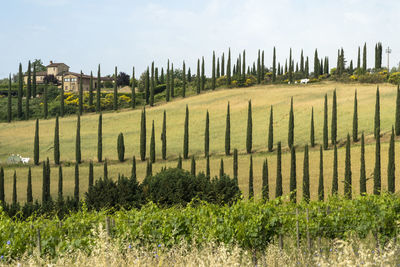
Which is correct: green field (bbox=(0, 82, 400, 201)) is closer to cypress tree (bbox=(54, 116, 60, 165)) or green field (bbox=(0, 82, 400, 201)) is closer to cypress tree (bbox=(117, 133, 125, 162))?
cypress tree (bbox=(117, 133, 125, 162))

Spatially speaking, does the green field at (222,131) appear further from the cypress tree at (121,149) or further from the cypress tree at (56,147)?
the cypress tree at (56,147)

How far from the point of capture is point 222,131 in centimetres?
8769

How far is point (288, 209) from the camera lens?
63.1 feet

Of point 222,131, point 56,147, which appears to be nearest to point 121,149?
point 56,147

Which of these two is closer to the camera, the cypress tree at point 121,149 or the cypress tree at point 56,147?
the cypress tree at point 56,147

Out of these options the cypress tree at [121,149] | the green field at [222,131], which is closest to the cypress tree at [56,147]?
the green field at [222,131]

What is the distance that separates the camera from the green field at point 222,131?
6538 cm

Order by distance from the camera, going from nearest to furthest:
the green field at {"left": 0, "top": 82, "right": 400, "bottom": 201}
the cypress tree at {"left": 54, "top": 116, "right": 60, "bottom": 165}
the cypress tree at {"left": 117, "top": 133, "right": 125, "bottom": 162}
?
1. the green field at {"left": 0, "top": 82, "right": 400, "bottom": 201}
2. the cypress tree at {"left": 54, "top": 116, "right": 60, "bottom": 165}
3. the cypress tree at {"left": 117, "top": 133, "right": 125, "bottom": 162}

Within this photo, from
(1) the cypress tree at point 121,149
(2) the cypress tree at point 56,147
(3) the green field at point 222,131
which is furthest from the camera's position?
(1) the cypress tree at point 121,149

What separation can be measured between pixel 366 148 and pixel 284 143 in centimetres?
1471

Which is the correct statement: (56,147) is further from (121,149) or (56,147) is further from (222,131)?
(222,131)

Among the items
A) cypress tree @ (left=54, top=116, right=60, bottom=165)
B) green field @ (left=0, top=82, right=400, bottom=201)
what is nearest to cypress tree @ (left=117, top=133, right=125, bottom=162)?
green field @ (left=0, top=82, right=400, bottom=201)

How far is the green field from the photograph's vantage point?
6538 centimetres

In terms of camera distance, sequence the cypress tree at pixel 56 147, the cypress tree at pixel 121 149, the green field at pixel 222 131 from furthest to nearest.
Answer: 1. the cypress tree at pixel 121 149
2. the cypress tree at pixel 56 147
3. the green field at pixel 222 131
